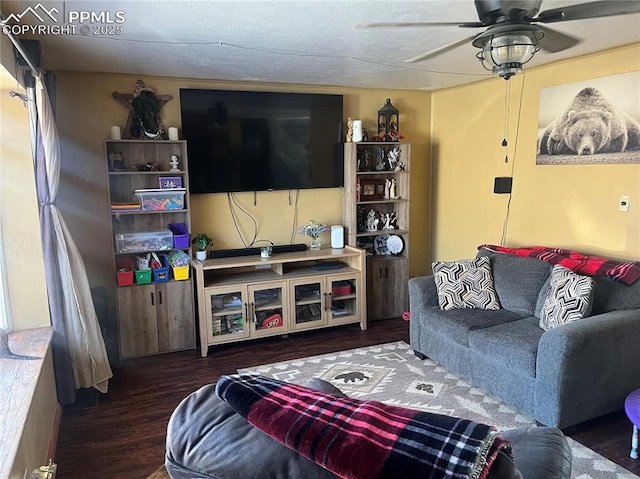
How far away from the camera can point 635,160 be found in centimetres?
318

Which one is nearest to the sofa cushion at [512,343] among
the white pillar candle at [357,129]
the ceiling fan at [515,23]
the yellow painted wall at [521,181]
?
the yellow painted wall at [521,181]

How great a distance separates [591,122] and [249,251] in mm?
2889

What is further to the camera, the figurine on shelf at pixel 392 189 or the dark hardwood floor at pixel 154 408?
the figurine on shelf at pixel 392 189

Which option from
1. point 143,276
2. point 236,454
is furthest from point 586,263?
point 143,276

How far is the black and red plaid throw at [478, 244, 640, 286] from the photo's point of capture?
3.00 m

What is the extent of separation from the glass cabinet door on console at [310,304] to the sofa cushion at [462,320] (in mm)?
1086

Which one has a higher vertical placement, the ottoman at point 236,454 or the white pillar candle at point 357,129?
the white pillar candle at point 357,129

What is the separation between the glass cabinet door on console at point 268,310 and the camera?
4.11 m

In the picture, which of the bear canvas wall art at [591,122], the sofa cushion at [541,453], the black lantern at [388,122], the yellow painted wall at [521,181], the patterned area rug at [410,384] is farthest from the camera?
the black lantern at [388,122]

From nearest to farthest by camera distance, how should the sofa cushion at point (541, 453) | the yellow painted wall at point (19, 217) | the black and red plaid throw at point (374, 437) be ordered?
the black and red plaid throw at point (374, 437) → the sofa cushion at point (541, 453) → the yellow painted wall at point (19, 217)

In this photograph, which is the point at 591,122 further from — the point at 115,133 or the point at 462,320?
the point at 115,133

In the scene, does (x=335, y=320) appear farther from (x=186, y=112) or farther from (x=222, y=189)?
(x=186, y=112)

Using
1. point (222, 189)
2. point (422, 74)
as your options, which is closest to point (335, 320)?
point (222, 189)

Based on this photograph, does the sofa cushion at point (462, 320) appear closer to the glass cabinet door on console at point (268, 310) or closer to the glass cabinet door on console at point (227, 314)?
the glass cabinet door on console at point (268, 310)
